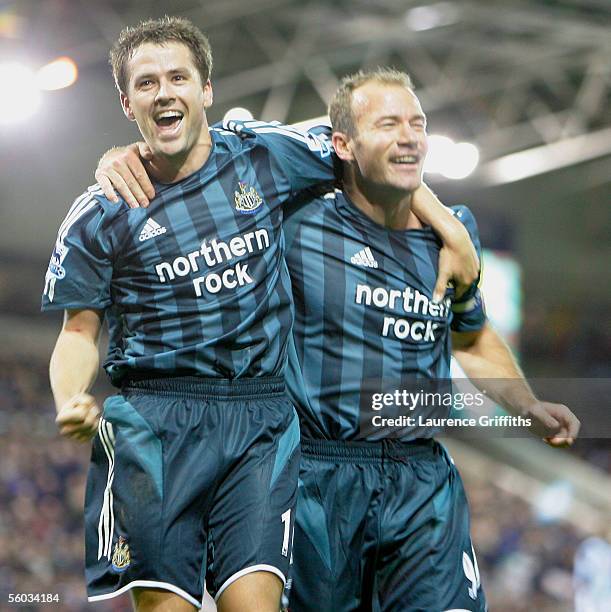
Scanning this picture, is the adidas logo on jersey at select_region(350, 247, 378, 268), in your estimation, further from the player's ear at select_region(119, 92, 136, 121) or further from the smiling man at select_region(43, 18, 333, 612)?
the player's ear at select_region(119, 92, 136, 121)

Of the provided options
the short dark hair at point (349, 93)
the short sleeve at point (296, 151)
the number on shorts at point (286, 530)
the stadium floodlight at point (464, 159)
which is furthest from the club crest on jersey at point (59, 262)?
the stadium floodlight at point (464, 159)

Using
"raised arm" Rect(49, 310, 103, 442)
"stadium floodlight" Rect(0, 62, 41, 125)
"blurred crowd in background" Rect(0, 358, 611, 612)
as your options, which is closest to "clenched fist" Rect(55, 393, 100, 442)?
"raised arm" Rect(49, 310, 103, 442)

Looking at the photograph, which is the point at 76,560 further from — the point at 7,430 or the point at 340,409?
the point at 340,409

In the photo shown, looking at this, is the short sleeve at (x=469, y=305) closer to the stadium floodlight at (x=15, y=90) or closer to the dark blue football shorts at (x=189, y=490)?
the dark blue football shorts at (x=189, y=490)

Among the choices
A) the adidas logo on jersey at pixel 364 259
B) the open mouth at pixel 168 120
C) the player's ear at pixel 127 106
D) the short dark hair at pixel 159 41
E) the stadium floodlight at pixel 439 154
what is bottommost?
the adidas logo on jersey at pixel 364 259

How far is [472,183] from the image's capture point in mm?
11461

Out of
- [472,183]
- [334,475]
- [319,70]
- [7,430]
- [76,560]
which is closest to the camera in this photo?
[334,475]

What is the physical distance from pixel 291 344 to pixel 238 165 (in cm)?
56

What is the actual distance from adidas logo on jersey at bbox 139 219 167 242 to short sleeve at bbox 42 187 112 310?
0.31ft

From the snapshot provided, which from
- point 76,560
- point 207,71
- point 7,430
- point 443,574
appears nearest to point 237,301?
point 207,71

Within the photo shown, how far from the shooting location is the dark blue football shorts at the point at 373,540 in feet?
10.4

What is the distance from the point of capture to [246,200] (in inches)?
119

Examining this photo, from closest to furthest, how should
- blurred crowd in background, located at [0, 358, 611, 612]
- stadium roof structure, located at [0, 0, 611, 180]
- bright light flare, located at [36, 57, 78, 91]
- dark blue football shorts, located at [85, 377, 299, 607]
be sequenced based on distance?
dark blue football shorts, located at [85, 377, 299, 607]
bright light flare, located at [36, 57, 78, 91]
blurred crowd in background, located at [0, 358, 611, 612]
stadium roof structure, located at [0, 0, 611, 180]

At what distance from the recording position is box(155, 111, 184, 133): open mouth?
2.91 metres
